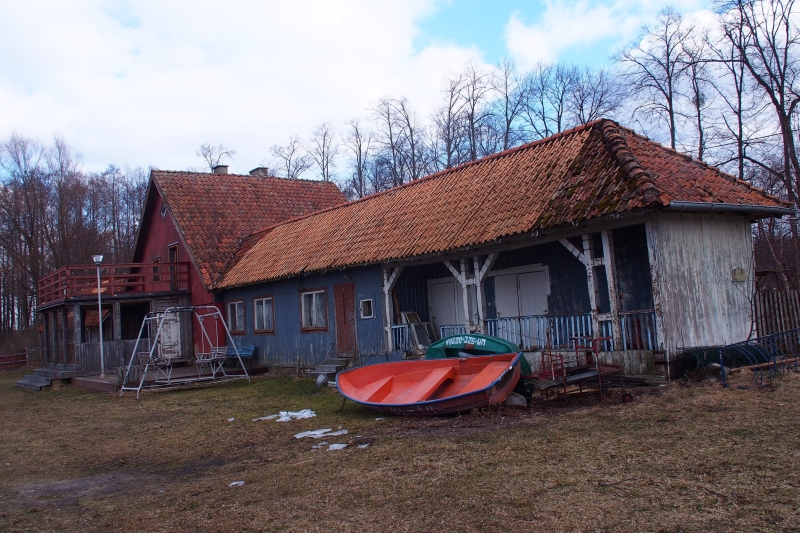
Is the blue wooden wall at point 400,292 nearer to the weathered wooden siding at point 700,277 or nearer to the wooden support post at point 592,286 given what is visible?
the wooden support post at point 592,286

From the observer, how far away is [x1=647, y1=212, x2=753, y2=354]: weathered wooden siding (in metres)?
11.0

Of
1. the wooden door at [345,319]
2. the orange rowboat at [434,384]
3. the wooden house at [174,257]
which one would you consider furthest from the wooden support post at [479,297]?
the wooden house at [174,257]

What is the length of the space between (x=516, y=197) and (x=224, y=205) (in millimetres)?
15658

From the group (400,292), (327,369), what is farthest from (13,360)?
(400,292)

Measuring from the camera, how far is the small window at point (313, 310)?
18.8 m

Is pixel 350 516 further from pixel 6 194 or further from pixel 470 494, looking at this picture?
pixel 6 194

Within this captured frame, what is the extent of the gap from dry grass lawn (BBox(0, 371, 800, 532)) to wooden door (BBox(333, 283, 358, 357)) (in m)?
6.02

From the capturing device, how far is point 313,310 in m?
19.2

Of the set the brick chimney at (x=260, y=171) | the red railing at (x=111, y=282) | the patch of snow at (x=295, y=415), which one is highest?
the brick chimney at (x=260, y=171)

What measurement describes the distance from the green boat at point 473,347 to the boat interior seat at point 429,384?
1.84 feet

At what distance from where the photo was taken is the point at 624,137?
42.4 ft

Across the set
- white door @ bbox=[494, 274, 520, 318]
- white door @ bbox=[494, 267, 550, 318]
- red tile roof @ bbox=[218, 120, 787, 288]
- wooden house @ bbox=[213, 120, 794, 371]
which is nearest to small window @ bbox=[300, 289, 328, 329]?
wooden house @ bbox=[213, 120, 794, 371]

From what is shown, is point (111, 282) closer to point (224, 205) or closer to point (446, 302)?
point (224, 205)

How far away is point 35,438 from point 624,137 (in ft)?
38.6
